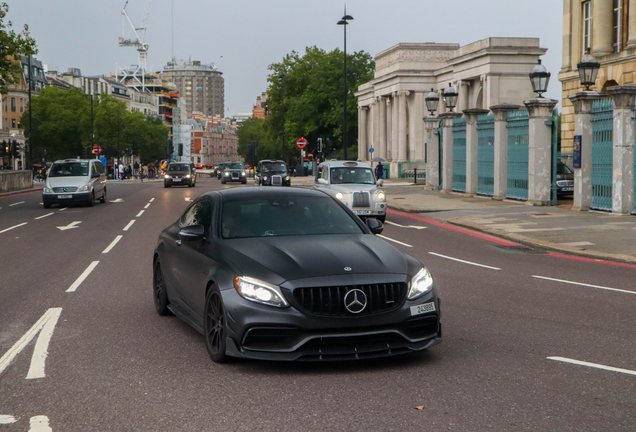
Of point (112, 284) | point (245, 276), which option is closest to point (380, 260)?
point (245, 276)

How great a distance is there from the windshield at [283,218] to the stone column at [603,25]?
35.1 m

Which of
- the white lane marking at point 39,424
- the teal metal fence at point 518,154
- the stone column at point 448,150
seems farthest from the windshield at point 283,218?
the stone column at point 448,150

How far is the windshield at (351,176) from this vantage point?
74.3 ft

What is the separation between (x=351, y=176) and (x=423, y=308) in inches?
661

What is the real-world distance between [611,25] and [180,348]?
3714cm

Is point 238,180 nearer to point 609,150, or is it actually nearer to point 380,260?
point 609,150

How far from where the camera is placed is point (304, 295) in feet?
19.1

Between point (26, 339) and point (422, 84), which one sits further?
point (422, 84)

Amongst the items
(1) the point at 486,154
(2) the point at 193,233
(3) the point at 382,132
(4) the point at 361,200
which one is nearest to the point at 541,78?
(1) the point at 486,154

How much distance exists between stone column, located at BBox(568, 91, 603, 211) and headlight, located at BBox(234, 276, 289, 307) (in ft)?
59.1

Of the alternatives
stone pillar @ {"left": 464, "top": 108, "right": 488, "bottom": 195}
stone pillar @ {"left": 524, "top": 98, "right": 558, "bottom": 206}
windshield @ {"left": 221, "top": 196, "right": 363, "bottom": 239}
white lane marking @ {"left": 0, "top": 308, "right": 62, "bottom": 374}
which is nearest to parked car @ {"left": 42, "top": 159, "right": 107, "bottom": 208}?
stone pillar @ {"left": 464, "top": 108, "right": 488, "bottom": 195}

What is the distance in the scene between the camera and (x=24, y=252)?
14.9m

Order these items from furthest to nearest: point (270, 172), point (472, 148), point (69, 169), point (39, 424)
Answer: point (270, 172) < point (472, 148) < point (69, 169) < point (39, 424)

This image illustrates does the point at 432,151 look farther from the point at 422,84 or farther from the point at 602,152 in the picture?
the point at 422,84
